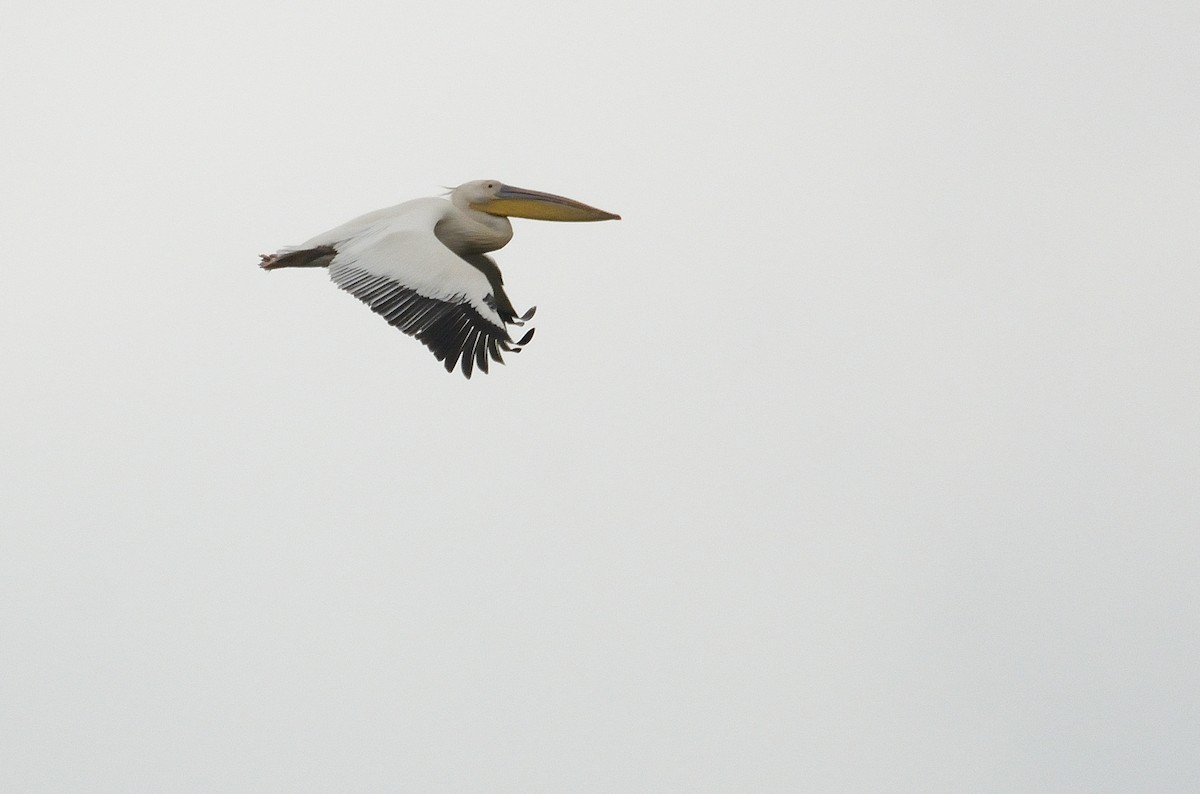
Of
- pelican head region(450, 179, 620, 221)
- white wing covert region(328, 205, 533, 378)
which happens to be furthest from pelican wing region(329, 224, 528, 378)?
pelican head region(450, 179, 620, 221)

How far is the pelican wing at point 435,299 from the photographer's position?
15.2 meters

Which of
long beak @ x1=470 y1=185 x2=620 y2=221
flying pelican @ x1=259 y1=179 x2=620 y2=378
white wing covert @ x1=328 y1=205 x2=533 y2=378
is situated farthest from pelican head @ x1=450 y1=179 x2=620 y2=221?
white wing covert @ x1=328 y1=205 x2=533 y2=378

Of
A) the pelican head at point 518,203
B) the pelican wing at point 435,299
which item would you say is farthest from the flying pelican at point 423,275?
the pelican head at point 518,203

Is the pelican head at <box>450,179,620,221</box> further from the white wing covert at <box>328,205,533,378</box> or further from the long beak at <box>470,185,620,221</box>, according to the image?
the white wing covert at <box>328,205,533,378</box>

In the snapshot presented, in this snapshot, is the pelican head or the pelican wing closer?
the pelican wing

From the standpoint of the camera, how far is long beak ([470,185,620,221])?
17359mm

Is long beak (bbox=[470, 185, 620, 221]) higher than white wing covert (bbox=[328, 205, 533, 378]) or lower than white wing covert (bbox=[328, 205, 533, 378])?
higher

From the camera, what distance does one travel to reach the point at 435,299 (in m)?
15.3

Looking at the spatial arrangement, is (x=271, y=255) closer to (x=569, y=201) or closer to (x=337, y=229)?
(x=337, y=229)

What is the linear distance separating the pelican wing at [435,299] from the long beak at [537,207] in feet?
6.06

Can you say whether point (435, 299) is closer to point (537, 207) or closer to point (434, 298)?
point (434, 298)

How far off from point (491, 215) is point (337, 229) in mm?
1515

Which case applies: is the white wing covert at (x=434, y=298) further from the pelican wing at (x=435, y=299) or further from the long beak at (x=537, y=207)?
the long beak at (x=537, y=207)

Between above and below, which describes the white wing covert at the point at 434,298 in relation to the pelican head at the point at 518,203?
below
